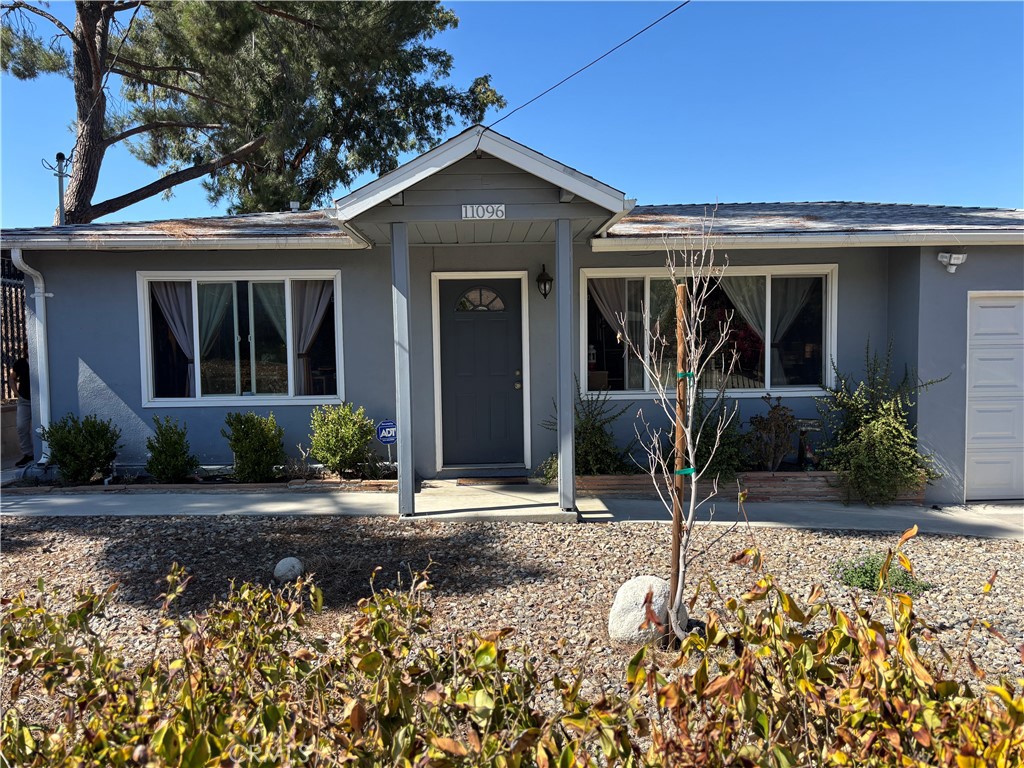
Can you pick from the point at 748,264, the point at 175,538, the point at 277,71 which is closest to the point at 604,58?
the point at 748,264

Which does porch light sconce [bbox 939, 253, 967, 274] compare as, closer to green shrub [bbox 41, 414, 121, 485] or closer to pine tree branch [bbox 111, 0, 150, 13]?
green shrub [bbox 41, 414, 121, 485]

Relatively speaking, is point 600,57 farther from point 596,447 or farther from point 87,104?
point 87,104

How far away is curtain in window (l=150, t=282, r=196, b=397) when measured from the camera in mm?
8180

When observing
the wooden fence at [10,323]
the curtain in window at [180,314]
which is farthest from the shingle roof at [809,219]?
the wooden fence at [10,323]

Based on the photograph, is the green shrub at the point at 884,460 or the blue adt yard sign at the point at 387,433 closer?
the green shrub at the point at 884,460

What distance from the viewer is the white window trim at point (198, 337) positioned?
8062 millimetres

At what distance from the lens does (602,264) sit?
317 inches

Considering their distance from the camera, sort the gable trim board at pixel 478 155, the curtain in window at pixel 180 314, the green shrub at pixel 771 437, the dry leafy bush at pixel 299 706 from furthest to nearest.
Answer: the curtain in window at pixel 180 314 → the green shrub at pixel 771 437 → the gable trim board at pixel 478 155 → the dry leafy bush at pixel 299 706

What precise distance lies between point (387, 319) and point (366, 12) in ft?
29.4

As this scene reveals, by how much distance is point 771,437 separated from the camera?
7.58 m

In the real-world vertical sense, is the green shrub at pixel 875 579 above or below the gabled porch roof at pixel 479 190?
below

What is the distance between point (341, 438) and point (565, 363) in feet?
9.56

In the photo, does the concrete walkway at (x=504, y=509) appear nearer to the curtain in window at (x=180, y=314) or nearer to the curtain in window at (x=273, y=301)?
the curtain in window at (x=180, y=314)

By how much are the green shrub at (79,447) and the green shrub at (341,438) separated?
2266 mm
